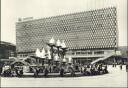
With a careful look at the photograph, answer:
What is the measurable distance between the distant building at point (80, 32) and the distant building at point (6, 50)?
10105 mm

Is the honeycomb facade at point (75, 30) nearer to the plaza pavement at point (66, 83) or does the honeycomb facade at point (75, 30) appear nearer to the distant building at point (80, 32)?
the distant building at point (80, 32)

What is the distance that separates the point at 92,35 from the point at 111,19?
522 inches

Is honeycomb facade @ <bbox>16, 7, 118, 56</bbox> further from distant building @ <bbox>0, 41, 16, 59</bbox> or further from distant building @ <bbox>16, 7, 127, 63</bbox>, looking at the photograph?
distant building @ <bbox>0, 41, 16, 59</bbox>

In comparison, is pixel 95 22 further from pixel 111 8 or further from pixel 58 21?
pixel 58 21

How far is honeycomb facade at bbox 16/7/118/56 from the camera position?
470ft

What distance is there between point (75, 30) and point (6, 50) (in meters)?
47.9

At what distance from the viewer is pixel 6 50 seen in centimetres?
17575

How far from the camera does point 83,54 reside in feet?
502

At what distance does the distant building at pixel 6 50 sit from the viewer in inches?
6585

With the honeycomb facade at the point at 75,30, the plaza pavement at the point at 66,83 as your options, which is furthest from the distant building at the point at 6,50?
the plaza pavement at the point at 66,83

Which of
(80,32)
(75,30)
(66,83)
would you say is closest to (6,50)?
(75,30)

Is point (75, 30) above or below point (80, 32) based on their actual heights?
above

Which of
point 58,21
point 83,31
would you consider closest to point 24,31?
point 58,21

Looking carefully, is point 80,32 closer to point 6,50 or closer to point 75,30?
point 75,30
